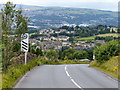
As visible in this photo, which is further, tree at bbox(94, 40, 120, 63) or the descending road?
tree at bbox(94, 40, 120, 63)

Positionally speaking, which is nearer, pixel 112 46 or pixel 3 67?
pixel 3 67

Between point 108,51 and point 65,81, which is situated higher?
point 65,81

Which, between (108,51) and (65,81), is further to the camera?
(108,51)

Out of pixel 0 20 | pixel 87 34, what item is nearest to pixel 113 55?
pixel 0 20

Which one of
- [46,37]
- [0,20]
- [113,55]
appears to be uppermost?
[0,20]


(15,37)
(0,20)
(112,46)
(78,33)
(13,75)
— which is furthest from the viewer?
(78,33)

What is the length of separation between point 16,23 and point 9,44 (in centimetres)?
273

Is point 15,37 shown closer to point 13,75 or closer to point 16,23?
point 16,23

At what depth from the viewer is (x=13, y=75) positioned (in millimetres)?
20141

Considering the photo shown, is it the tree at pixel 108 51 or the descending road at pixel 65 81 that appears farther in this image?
the tree at pixel 108 51

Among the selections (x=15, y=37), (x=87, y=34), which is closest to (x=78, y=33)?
(x=87, y=34)

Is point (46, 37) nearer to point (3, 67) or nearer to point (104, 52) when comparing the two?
point (104, 52)

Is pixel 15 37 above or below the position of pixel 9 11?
below

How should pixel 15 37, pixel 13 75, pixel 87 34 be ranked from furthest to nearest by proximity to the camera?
1. pixel 87 34
2. pixel 15 37
3. pixel 13 75
